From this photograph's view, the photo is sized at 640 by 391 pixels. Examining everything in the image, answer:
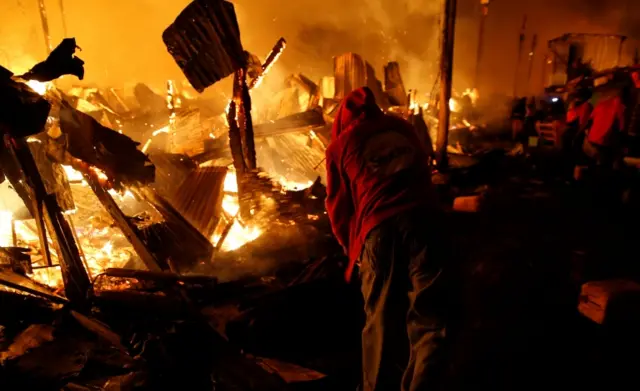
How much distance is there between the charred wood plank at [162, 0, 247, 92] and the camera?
5621 mm

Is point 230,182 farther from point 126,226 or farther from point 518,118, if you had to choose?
point 518,118

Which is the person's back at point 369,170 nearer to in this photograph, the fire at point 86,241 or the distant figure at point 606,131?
the fire at point 86,241

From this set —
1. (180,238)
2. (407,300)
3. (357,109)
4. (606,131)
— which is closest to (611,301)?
(407,300)

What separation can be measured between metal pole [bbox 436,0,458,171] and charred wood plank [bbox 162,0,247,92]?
19.2ft

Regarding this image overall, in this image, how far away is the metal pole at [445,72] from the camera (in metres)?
9.43

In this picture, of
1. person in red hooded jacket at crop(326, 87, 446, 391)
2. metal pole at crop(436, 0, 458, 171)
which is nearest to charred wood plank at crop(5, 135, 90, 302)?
person in red hooded jacket at crop(326, 87, 446, 391)

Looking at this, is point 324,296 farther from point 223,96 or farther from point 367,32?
point 367,32

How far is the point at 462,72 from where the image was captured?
30406 millimetres

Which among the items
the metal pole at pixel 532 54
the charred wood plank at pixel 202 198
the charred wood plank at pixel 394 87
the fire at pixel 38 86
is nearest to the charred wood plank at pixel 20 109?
the fire at pixel 38 86

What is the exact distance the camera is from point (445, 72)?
980 centimetres

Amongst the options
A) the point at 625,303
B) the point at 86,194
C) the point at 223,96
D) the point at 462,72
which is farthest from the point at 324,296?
the point at 462,72

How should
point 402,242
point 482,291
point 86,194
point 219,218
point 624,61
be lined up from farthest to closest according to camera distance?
point 624,61 < point 86,194 < point 219,218 < point 482,291 < point 402,242

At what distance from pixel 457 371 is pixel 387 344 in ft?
3.15

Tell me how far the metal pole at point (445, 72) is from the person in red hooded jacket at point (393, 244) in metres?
7.56
